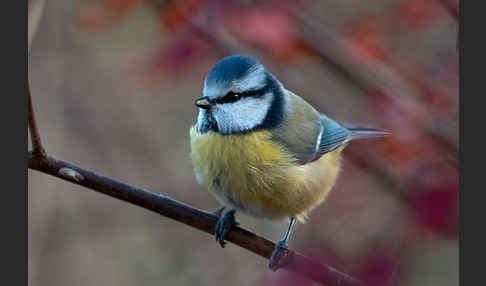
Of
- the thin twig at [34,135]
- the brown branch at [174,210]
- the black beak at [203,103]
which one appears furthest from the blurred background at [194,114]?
the thin twig at [34,135]

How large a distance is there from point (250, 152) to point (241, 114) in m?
0.12

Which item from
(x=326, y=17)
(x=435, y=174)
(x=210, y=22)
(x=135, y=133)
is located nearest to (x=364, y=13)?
(x=326, y=17)

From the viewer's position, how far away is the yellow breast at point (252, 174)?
156 centimetres

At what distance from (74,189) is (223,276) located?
0.82 metres

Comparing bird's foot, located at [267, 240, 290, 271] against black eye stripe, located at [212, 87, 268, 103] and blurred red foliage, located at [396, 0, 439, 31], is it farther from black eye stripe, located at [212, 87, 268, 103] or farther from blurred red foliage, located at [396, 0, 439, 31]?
blurred red foliage, located at [396, 0, 439, 31]

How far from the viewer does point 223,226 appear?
1527 mm

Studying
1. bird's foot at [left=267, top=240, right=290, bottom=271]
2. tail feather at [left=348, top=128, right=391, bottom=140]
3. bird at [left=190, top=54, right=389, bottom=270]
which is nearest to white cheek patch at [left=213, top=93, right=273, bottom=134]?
bird at [left=190, top=54, right=389, bottom=270]

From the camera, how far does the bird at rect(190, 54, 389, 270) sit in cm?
151

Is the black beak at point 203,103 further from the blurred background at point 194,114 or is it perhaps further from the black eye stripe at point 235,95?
the blurred background at point 194,114

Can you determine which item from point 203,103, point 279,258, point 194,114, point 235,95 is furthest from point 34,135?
point 194,114

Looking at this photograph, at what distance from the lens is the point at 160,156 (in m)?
2.45

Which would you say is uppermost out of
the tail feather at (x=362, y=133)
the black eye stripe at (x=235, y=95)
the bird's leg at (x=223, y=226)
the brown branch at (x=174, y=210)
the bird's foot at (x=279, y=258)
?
the black eye stripe at (x=235, y=95)

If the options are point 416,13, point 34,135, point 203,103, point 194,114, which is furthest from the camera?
point 194,114

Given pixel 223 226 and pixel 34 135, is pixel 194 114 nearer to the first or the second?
pixel 223 226
